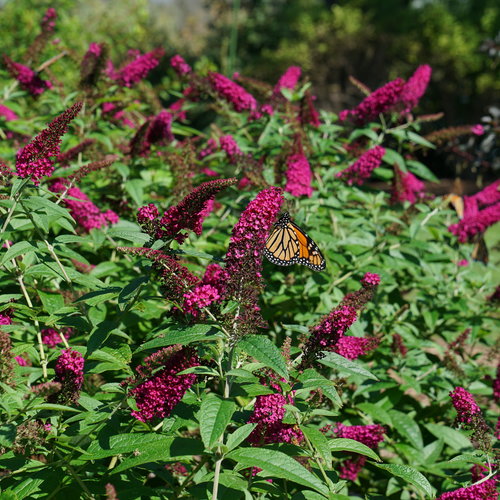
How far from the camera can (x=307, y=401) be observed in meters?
2.39

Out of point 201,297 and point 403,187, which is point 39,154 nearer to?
point 201,297

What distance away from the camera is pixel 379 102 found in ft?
14.0

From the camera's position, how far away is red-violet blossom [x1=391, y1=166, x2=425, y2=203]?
14.0 feet

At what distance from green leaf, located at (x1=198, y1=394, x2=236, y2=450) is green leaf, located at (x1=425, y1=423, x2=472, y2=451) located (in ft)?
6.92

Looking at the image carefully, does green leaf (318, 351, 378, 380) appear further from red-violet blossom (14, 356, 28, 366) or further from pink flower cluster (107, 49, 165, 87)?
pink flower cluster (107, 49, 165, 87)

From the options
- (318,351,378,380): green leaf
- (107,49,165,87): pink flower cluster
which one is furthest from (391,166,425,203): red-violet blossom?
(318,351,378,380): green leaf

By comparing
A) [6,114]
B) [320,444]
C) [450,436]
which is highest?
[6,114]

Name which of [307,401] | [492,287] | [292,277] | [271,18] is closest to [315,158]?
[292,277]

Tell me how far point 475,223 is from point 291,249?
1.63 m

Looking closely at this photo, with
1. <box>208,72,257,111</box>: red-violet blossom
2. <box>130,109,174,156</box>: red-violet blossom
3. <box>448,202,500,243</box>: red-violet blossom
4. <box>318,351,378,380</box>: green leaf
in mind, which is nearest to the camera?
<box>318,351,378,380</box>: green leaf

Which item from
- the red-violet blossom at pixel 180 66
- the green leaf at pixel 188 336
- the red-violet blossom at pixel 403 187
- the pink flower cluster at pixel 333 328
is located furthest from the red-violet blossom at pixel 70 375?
the red-violet blossom at pixel 180 66

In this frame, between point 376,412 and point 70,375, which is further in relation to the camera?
point 376,412

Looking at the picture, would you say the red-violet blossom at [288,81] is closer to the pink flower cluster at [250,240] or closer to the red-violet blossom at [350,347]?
the red-violet blossom at [350,347]

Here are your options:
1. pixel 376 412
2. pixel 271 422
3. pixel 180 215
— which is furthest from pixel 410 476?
pixel 376 412
